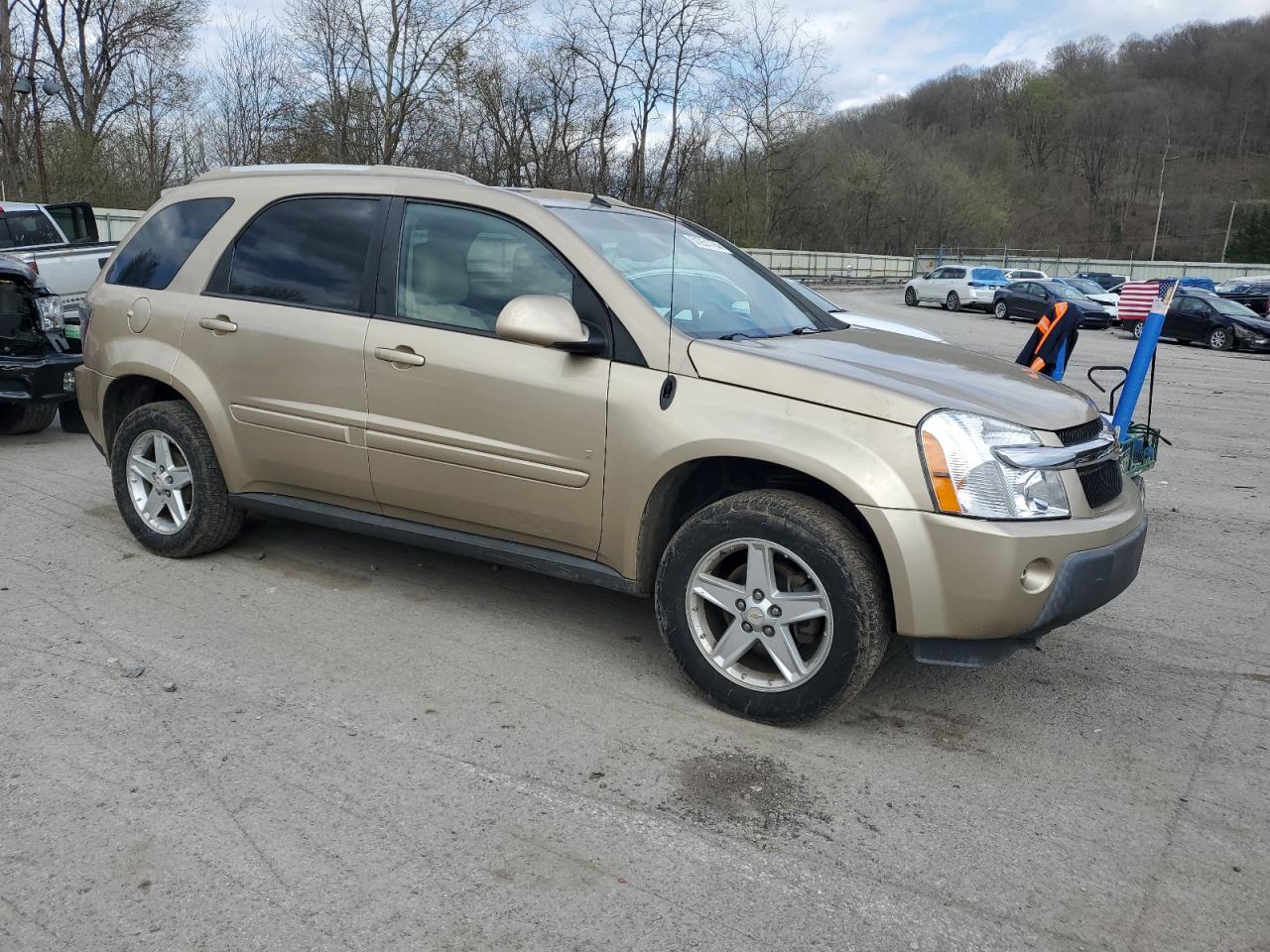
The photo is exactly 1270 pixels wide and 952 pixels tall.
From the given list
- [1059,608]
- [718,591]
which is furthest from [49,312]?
[1059,608]

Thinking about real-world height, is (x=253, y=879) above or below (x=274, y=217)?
below

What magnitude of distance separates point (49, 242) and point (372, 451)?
9.76m

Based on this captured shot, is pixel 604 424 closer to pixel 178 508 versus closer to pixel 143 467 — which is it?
pixel 178 508

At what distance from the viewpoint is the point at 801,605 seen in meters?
3.42

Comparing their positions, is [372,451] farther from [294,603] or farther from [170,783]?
[170,783]

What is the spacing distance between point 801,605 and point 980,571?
58 cm

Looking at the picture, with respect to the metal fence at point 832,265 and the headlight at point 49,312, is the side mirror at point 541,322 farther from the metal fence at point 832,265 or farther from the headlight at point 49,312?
the metal fence at point 832,265

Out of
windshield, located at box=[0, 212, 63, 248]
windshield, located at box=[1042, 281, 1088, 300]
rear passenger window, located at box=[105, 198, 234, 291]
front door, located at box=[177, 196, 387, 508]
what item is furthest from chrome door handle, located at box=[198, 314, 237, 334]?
windshield, located at box=[1042, 281, 1088, 300]

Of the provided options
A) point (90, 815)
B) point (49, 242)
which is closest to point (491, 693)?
point (90, 815)

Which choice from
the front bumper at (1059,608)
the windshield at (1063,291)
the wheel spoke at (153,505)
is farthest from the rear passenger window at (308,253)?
the windshield at (1063,291)

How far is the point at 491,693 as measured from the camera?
3777 mm

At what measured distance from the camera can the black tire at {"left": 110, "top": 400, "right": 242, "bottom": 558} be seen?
4.86 meters

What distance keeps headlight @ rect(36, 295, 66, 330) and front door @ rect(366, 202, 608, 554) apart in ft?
16.4

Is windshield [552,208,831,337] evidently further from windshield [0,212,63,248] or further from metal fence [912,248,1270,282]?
metal fence [912,248,1270,282]
